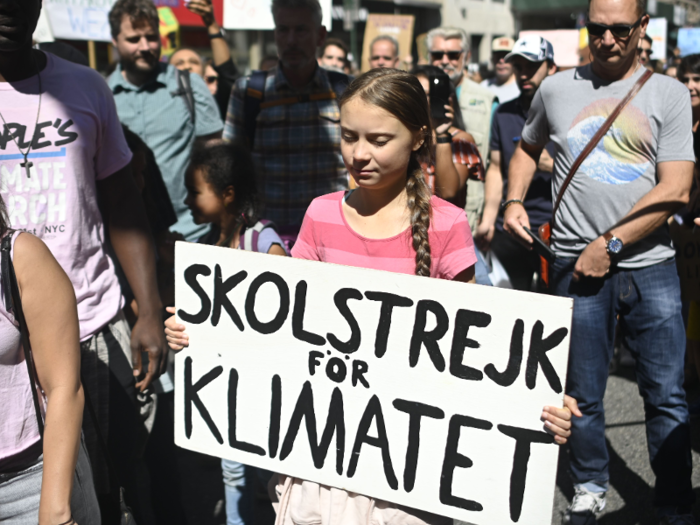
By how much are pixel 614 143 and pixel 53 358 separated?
2041mm

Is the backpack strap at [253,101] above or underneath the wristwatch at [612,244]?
above

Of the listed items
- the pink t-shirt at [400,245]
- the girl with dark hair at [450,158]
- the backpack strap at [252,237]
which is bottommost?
the backpack strap at [252,237]

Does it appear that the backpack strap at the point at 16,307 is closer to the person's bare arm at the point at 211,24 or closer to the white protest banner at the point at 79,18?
the person's bare arm at the point at 211,24

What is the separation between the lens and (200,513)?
311cm

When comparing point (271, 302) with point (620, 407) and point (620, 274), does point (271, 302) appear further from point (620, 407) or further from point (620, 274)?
point (620, 407)

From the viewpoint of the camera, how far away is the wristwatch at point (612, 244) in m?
2.60

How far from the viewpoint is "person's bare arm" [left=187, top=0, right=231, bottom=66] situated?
13.7 feet

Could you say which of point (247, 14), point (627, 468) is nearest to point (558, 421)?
point (627, 468)

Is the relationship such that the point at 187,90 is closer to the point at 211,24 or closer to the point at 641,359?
the point at 211,24

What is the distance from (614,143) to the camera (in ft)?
8.67

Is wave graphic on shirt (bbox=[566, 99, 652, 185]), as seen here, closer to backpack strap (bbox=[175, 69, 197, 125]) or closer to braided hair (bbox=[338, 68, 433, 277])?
braided hair (bbox=[338, 68, 433, 277])

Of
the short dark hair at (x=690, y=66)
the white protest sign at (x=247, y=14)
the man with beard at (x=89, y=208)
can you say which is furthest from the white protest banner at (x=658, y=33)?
the man with beard at (x=89, y=208)

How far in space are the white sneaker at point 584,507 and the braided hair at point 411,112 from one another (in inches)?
59.2

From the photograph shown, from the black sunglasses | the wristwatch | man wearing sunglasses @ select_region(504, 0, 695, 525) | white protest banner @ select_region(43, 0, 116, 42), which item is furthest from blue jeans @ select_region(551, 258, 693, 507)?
white protest banner @ select_region(43, 0, 116, 42)
